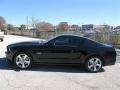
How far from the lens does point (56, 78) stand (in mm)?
7691

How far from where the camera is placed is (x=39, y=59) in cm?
910

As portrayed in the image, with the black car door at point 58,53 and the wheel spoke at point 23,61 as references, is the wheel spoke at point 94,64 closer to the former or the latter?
the black car door at point 58,53

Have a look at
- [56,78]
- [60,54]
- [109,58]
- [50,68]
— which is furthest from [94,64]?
[56,78]

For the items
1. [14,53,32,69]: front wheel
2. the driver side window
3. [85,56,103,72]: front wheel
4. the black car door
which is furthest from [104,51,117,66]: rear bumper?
[14,53,32,69]: front wheel

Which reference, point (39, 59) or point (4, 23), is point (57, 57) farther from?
point (4, 23)

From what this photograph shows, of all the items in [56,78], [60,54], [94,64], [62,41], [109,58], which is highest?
[62,41]

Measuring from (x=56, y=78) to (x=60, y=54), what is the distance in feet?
5.28

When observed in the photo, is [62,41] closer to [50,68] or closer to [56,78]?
[50,68]

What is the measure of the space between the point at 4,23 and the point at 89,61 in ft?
257

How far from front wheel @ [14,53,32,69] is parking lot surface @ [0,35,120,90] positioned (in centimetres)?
24

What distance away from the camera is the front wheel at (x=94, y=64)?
29.8 feet

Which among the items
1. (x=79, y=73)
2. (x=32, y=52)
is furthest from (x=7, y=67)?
(x=79, y=73)

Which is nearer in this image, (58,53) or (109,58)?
(58,53)

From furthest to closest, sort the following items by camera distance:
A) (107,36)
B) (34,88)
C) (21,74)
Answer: (107,36) < (21,74) < (34,88)
